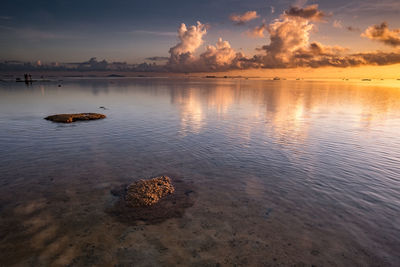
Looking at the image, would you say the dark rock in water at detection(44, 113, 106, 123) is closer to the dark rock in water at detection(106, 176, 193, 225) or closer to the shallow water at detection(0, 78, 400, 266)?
the shallow water at detection(0, 78, 400, 266)

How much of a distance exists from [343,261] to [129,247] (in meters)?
8.13

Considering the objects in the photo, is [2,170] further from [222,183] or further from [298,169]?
[298,169]

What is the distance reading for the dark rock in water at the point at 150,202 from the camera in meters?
10.5

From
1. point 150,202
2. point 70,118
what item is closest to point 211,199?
point 150,202

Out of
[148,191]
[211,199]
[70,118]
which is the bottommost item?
[211,199]

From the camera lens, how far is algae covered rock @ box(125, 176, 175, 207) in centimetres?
1154

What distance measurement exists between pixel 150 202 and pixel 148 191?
79 centimetres

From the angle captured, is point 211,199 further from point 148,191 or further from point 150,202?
point 148,191

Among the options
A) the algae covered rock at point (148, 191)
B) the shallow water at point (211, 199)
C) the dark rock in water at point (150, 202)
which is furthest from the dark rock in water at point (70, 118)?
the algae covered rock at point (148, 191)

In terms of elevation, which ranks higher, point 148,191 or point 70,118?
point 70,118

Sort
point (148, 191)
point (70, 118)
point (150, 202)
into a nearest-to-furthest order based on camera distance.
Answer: point (150, 202) < point (148, 191) < point (70, 118)

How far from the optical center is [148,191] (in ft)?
40.0

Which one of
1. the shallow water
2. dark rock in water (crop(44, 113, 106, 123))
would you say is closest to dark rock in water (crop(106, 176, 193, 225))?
the shallow water

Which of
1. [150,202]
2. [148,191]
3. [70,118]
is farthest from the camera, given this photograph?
[70,118]
